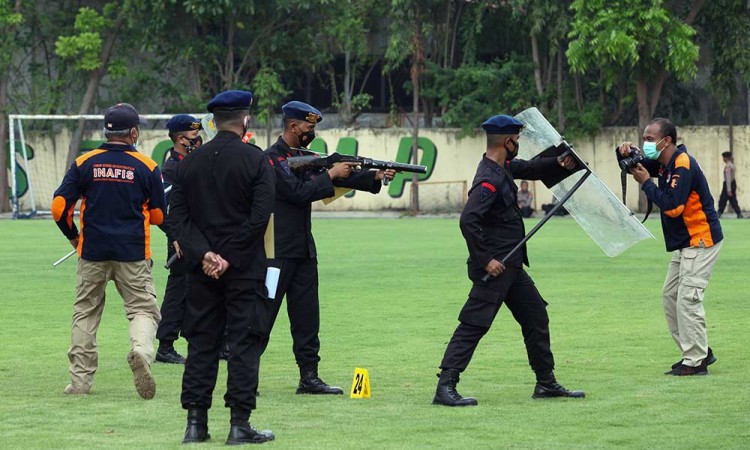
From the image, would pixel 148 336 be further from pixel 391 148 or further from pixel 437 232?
pixel 391 148

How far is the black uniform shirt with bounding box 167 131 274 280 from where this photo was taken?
7.84m

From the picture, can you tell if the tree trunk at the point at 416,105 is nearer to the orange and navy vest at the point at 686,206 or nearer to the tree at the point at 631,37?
the tree at the point at 631,37

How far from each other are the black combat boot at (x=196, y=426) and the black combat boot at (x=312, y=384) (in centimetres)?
196

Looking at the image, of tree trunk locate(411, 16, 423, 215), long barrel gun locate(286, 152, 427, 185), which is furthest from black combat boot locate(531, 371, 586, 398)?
tree trunk locate(411, 16, 423, 215)

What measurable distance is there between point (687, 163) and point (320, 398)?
3372 mm

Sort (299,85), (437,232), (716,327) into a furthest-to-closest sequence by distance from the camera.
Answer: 1. (299,85)
2. (437,232)
3. (716,327)

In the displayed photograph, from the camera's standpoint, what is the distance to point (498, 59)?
4288 cm

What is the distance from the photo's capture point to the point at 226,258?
784cm

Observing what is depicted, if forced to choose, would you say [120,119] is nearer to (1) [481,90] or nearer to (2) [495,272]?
(2) [495,272]

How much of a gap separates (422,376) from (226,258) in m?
3.22

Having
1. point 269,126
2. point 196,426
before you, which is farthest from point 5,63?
point 196,426

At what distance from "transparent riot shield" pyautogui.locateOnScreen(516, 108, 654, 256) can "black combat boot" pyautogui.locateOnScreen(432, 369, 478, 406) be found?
1435 mm

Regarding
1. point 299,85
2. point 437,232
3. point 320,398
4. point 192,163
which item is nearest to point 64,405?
point 320,398

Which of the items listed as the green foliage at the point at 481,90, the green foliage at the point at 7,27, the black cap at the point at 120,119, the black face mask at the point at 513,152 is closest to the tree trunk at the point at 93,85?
the green foliage at the point at 7,27
